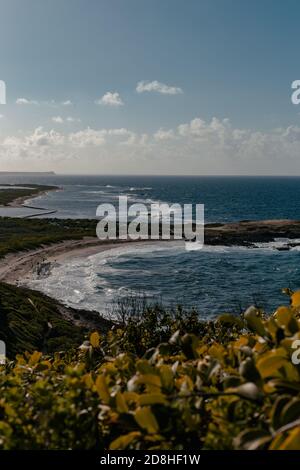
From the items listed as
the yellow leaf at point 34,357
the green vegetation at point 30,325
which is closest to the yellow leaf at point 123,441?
the yellow leaf at point 34,357

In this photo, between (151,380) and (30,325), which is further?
(30,325)

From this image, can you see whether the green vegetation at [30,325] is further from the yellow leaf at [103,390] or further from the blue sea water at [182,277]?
the yellow leaf at [103,390]

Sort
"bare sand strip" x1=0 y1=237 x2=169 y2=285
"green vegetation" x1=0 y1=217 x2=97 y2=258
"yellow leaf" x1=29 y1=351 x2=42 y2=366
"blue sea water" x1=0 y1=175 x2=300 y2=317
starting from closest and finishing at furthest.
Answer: "yellow leaf" x1=29 y1=351 x2=42 y2=366 < "blue sea water" x1=0 y1=175 x2=300 y2=317 < "bare sand strip" x1=0 y1=237 x2=169 y2=285 < "green vegetation" x1=0 y1=217 x2=97 y2=258

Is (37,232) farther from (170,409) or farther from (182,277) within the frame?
(170,409)

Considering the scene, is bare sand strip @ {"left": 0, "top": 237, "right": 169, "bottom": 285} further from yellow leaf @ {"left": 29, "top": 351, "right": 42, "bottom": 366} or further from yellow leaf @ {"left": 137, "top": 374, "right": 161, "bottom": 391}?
yellow leaf @ {"left": 137, "top": 374, "right": 161, "bottom": 391}

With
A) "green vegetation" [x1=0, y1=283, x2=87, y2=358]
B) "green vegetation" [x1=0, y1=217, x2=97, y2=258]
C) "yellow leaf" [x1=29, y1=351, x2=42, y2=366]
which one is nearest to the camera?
"yellow leaf" [x1=29, y1=351, x2=42, y2=366]

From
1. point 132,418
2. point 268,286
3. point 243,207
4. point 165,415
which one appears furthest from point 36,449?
point 243,207

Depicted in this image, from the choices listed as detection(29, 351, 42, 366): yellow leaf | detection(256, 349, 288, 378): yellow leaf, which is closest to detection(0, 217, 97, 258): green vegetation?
detection(29, 351, 42, 366): yellow leaf

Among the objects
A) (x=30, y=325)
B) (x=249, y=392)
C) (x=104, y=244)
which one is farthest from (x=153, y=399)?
(x=104, y=244)
